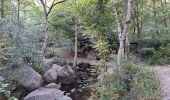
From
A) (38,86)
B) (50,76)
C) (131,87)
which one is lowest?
(38,86)

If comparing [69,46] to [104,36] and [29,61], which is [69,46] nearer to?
[29,61]

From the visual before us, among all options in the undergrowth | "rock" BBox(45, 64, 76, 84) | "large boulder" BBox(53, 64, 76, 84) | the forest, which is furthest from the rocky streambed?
the undergrowth

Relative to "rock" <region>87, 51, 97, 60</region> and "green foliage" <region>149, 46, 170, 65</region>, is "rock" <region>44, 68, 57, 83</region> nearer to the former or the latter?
"green foliage" <region>149, 46, 170, 65</region>

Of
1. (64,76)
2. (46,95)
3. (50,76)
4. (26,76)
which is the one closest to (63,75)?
(64,76)

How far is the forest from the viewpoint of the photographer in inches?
367

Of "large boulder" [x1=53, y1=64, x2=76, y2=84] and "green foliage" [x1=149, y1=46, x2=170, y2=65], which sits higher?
"green foliage" [x1=149, y1=46, x2=170, y2=65]

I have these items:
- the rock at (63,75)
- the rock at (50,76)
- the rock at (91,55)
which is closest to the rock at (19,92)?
the rock at (50,76)

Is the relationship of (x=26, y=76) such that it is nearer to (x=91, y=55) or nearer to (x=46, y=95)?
(x=46, y=95)

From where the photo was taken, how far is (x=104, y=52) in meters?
9.33

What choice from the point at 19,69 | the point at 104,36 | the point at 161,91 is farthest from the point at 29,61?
the point at 161,91

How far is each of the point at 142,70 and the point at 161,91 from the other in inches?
50.6

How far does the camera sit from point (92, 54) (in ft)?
77.5

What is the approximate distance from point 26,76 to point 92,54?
11.8m

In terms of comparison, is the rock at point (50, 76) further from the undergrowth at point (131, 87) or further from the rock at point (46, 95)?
the undergrowth at point (131, 87)
